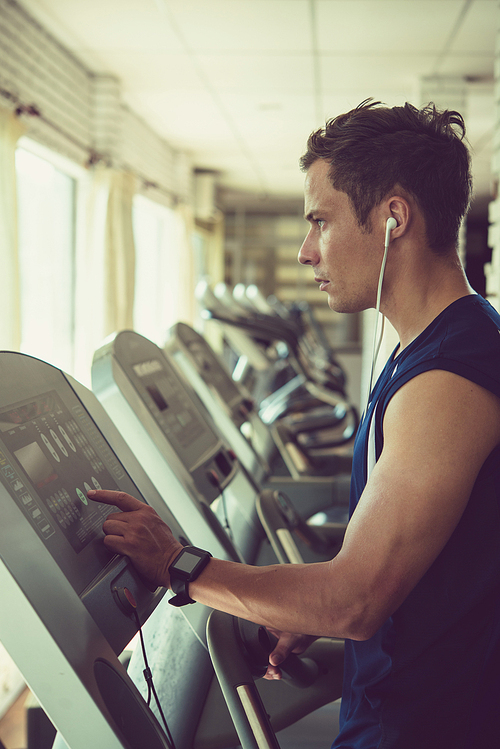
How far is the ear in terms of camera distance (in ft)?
2.87

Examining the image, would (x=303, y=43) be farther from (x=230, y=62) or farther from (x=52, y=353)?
(x=52, y=353)

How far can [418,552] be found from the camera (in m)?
0.71

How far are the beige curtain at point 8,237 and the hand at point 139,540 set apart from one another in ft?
6.25

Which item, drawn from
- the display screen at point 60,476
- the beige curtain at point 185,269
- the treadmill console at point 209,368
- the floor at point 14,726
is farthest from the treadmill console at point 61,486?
the beige curtain at point 185,269

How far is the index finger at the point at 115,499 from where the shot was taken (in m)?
0.83

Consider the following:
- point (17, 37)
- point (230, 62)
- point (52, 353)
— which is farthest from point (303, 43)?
point (52, 353)

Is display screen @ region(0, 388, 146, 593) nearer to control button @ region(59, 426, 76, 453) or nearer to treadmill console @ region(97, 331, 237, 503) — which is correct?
control button @ region(59, 426, 76, 453)

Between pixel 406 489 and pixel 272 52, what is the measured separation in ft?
11.8

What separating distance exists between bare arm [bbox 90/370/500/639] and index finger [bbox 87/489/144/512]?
211 millimetres

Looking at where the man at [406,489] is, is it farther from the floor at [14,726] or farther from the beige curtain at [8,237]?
the beige curtain at [8,237]

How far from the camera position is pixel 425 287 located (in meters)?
0.89

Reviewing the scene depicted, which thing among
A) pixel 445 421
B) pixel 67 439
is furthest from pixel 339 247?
pixel 67 439

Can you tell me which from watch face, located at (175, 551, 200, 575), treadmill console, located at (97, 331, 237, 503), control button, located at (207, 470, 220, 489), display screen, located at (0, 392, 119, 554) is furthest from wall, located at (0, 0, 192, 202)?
watch face, located at (175, 551, 200, 575)

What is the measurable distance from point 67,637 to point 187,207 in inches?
247
